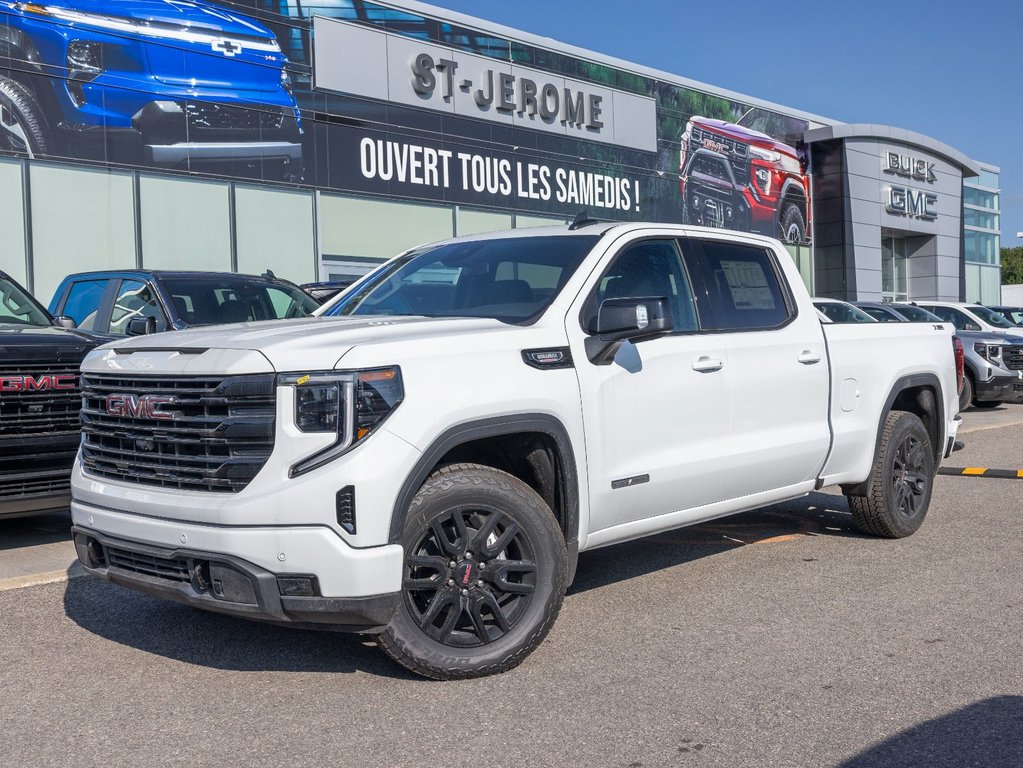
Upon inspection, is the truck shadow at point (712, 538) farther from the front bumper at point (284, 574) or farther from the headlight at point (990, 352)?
the headlight at point (990, 352)

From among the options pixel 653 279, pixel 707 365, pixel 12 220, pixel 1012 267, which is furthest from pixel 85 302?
pixel 1012 267

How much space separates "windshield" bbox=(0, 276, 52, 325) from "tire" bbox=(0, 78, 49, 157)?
1122 centimetres

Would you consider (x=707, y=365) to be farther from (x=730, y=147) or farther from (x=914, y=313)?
(x=730, y=147)

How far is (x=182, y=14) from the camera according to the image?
20.3 metres

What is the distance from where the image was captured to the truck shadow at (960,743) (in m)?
3.53

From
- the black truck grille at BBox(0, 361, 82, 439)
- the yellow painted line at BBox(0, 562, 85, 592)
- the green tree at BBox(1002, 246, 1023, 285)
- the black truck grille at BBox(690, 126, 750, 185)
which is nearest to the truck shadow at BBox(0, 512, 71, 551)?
the black truck grille at BBox(0, 361, 82, 439)

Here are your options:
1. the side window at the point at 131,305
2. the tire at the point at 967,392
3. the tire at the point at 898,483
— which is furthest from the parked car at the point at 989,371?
the side window at the point at 131,305

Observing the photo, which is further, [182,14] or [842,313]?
[182,14]

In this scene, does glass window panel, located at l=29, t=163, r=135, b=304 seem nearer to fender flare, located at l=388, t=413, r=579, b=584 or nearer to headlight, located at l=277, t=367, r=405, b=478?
fender flare, located at l=388, t=413, r=579, b=584

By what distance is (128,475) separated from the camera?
4543mm

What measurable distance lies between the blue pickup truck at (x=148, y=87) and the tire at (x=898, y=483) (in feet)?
52.0

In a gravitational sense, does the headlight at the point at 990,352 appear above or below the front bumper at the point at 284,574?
above

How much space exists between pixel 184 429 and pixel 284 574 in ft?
2.36

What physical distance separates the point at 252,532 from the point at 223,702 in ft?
2.26
